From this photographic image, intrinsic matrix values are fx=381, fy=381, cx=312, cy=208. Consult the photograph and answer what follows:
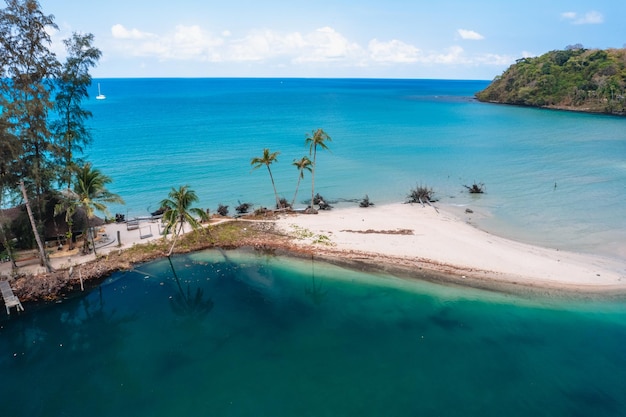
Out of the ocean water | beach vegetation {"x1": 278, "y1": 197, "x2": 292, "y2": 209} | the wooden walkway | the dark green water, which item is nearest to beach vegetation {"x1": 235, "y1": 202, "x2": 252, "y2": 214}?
the ocean water

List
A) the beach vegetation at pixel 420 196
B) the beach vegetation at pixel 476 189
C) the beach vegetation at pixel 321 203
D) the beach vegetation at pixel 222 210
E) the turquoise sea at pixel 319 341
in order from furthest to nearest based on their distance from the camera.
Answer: the beach vegetation at pixel 476 189, the beach vegetation at pixel 420 196, the beach vegetation at pixel 321 203, the beach vegetation at pixel 222 210, the turquoise sea at pixel 319 341

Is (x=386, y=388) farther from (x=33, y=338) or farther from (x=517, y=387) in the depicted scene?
(x=33, y=338)

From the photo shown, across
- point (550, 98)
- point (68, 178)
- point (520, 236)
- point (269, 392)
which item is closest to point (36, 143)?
point (68, 178)

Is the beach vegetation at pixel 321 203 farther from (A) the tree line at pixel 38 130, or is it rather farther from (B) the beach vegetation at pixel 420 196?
(A) the tree line at pixel 38 130

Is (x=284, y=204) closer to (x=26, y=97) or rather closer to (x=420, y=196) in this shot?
(x=420, y=196)

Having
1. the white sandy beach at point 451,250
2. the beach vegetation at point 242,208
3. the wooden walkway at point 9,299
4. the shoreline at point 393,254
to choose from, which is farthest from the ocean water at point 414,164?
Answer: the wooden walkway at point 9,299

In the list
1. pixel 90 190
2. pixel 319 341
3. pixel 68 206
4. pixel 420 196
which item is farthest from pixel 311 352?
pixel 420 196
